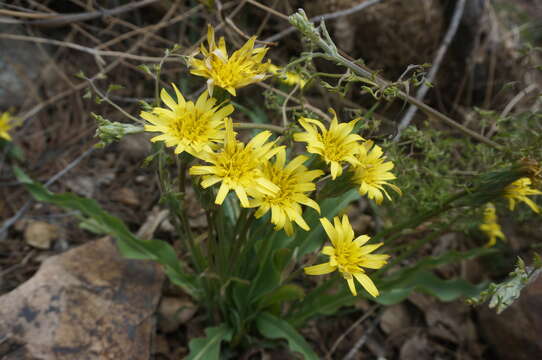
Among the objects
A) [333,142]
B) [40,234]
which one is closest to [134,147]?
[40,234]

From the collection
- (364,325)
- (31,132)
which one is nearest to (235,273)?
(364,325)

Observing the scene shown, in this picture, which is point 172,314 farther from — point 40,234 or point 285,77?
point 285,77

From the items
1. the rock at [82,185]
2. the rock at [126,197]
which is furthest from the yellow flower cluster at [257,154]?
the rock at [82,185]

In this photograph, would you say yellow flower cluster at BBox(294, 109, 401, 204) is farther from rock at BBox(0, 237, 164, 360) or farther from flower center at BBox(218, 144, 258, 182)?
rock at BBox(0, 237, 164, 360)

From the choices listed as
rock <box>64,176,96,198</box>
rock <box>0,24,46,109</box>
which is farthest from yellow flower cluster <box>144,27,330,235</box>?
rock <box>0,24,46,109</box>

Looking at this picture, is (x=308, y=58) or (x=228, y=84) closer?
(x=228, y=84)

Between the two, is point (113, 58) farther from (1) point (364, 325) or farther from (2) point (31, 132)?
(1) point (364, 325)
